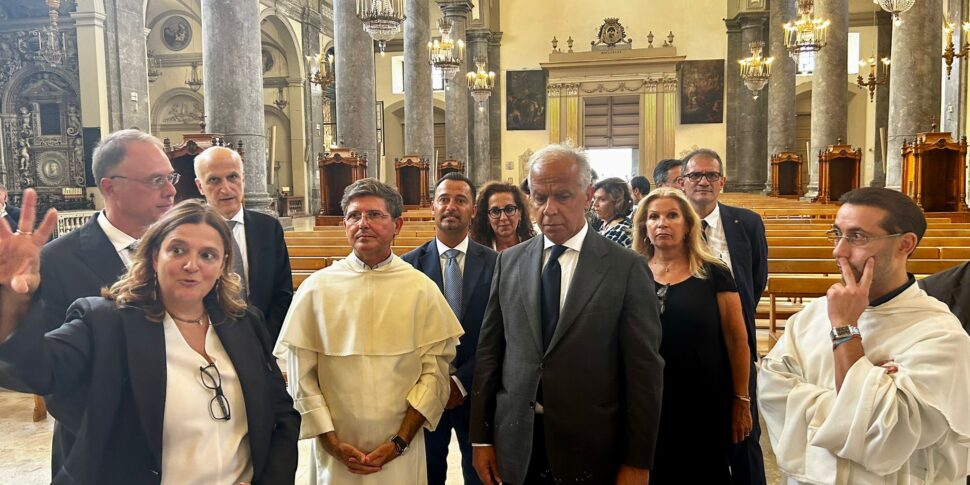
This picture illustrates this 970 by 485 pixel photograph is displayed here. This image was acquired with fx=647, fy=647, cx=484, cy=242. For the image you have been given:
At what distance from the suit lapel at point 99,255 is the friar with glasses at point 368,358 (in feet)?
1.99

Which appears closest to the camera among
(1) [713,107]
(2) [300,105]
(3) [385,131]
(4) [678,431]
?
(4) [678,431]

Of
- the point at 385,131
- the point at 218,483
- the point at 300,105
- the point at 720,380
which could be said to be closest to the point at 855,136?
the point at 385,131

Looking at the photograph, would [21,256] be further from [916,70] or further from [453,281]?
[916,70]

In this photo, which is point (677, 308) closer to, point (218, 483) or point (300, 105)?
point (218, 483)

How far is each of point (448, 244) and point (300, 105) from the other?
66.9 ft

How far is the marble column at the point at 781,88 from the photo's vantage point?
57.2 feet

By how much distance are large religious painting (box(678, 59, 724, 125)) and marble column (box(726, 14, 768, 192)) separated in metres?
1.19

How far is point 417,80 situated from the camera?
1480 cm

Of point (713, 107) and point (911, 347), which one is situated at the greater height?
point (713, 107)

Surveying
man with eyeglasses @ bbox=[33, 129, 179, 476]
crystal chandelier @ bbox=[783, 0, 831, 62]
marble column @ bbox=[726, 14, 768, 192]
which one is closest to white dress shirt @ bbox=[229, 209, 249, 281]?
man with eyeglasses @ bbox=[33, 129, 179, 476]

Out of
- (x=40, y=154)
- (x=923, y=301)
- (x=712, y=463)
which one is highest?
(x=40, y=154)

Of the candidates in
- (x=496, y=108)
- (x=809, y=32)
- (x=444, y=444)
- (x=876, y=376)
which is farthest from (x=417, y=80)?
(x=876, y=376)

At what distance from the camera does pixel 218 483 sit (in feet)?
5.99

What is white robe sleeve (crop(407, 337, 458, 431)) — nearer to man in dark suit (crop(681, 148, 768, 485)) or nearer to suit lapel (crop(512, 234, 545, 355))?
suit lapel (crop(512, 234, 545, 355))
